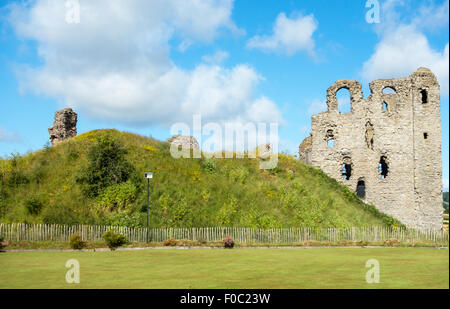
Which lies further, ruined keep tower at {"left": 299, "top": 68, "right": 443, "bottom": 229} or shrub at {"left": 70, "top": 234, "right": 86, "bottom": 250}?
ruined keep tower at {"left": 299, "top": 68, "right": 443, "bottom": 229}

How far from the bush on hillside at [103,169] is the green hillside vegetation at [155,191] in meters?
0.07

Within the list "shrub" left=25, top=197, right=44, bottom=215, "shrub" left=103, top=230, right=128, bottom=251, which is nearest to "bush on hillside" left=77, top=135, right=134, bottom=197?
"shrub" left=25, top=197, right=44, bottom=215

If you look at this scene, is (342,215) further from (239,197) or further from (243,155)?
(243,155)

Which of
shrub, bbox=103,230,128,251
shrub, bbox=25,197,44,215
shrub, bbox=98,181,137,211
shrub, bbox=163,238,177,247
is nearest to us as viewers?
shrub, bbox=103,230,128,251

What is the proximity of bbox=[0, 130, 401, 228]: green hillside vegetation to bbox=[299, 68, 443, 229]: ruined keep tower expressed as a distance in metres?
4.09

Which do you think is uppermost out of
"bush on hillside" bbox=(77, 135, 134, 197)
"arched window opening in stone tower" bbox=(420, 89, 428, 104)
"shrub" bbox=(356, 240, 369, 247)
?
"arched window opening in stone tower" bbox=(420, 89, 428, 104)

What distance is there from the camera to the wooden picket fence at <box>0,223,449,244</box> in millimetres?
24812

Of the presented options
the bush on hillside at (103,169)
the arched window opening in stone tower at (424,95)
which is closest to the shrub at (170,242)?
the bush on hillside at (103,169)

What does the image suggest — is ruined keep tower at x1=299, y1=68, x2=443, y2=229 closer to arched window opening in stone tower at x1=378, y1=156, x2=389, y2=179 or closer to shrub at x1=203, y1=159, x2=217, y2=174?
arched window opening in stone tower at x1=378, y1=156, x2=389, y2=179

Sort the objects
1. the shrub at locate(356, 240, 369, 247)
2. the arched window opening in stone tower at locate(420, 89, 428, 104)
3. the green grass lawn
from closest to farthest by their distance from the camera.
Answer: the green grass lawn
the shrub at locate(356, 240, 369, 247)
the arched window opening in stone tower at locate(420, 89, 428, 104)

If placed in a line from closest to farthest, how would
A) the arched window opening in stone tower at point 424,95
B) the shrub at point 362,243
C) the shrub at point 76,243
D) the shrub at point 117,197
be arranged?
the shrub at point 76,243 < the shrub at point 362,243 < the shrub at point 117,197 < the arched window opening in stone tower at point 424,95

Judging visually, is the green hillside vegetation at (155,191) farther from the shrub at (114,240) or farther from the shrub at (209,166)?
the shrub at (114,240)

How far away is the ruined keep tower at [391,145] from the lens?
41719 millimetres

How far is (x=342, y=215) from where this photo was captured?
3400 cm
